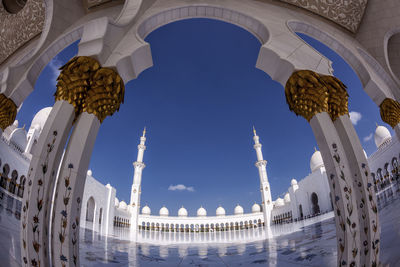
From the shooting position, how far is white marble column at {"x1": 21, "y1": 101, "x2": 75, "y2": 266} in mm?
1575

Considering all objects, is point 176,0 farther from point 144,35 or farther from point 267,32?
point 267,32

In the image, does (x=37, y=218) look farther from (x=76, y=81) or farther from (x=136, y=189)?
(x=136, y=189)

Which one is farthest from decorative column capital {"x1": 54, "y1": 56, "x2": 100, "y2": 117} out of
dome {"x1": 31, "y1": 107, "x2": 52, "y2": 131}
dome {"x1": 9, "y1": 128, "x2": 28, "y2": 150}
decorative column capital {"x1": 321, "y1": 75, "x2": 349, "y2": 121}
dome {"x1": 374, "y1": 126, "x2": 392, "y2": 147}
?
dome {"x1": 374, "y1": 126, "x2": 392, "y2": 147}

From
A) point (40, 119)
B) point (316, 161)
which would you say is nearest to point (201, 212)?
point (316, 161)

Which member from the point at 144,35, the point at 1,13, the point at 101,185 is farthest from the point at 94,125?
the point at 101,185

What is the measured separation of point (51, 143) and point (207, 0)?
2.88m

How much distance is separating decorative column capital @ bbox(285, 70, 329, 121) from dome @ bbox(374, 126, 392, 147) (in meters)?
13.7

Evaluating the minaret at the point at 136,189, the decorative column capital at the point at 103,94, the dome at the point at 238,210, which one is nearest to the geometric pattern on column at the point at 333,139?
the decorative column capital at the point at 103,94

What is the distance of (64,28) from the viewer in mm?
3295

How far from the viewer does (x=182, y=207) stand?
22.0 m

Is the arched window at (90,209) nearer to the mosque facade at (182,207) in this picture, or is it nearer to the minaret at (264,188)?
the mosque facade at (182,207)

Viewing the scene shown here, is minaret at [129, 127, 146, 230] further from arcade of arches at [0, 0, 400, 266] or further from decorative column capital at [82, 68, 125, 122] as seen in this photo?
decorative column capital at [82, 68, 125, 122]

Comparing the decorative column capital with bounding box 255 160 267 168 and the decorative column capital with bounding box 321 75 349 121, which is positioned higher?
the decorative column capital with bounding box 255 160 267 168

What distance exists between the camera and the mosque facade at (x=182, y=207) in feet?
27.7
